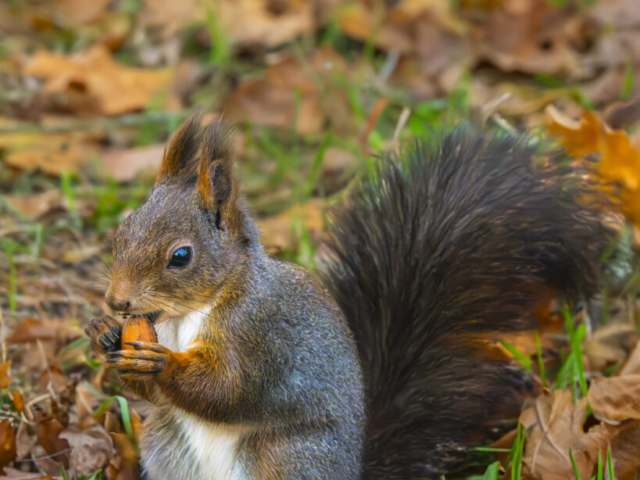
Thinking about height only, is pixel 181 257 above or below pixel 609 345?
above

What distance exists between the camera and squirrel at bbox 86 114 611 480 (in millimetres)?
1496

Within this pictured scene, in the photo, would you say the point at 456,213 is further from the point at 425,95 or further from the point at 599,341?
the point at 425,95

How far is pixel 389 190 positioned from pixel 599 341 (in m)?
0.75

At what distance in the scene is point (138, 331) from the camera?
1.49m

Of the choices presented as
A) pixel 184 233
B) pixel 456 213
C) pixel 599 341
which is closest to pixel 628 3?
pixel 599 341

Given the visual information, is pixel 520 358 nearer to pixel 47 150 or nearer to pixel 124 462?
pixel 124 462

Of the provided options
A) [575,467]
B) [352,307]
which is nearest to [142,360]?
[352,307]

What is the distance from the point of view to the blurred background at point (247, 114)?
204 centimetres

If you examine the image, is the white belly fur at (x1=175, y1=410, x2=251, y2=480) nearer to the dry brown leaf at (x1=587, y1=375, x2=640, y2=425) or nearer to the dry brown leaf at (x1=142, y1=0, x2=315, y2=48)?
the dry brown leaf at (x1=587, y1=375, x2=640, y2=425)

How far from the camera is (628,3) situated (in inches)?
143

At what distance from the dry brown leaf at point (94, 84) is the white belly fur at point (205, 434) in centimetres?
197

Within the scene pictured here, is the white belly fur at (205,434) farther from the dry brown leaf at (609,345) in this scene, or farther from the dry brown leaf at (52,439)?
the dry brown leaf at (609,345)

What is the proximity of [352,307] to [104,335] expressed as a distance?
1.88ft

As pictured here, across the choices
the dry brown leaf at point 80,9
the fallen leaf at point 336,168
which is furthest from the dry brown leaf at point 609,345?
the dry brown leaf at point 80,9
